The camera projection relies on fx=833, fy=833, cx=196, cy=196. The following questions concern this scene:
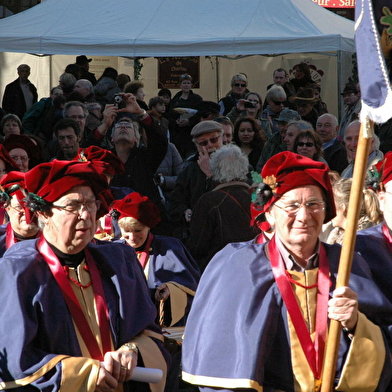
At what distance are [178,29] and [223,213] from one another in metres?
5.09

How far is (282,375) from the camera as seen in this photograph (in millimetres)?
3645

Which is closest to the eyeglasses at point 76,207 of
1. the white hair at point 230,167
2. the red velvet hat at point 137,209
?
the red velvet hat at point 137,209

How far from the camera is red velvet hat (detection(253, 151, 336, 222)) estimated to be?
3.77 meters

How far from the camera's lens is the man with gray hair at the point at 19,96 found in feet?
41.8

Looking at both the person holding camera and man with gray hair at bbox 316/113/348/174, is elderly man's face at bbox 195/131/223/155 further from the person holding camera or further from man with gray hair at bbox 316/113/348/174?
the person holding camera

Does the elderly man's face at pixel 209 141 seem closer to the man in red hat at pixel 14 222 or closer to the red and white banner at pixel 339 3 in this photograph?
the man in red hat at pixel 14 222

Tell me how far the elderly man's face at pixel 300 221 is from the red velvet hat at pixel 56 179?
0.90 m

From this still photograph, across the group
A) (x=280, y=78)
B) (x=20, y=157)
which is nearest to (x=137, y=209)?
(x=20, y=157)

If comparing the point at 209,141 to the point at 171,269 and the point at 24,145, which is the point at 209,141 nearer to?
the point at 24,145

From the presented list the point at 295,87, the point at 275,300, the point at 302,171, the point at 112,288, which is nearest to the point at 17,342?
the point at 112,288

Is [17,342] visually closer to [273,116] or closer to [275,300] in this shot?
[275,300]

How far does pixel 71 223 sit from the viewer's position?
12.8 ft

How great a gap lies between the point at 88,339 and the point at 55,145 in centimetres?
587

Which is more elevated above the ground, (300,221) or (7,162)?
(300,221)
